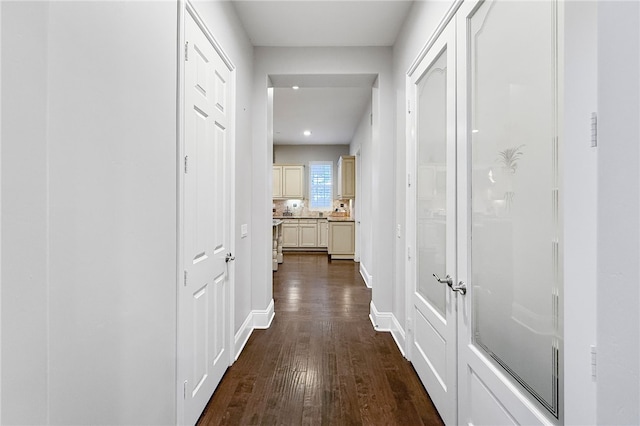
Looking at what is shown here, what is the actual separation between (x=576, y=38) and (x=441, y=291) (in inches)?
56.6

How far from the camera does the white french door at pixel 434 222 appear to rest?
180 centimetres

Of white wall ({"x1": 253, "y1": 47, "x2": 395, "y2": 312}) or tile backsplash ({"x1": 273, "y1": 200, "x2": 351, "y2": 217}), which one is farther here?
tile backsplash ({"x1": 273, "y1": 200, "x2": 351, "y2": 217})

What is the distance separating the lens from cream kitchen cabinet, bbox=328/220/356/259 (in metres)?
7.67

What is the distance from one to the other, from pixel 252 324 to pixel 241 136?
1.82 metres

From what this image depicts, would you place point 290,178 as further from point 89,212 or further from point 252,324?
point 89,212

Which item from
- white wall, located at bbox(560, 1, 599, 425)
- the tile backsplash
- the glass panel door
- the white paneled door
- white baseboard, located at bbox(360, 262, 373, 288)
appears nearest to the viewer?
white wall, located at bbox(560, 1, 599, 425)

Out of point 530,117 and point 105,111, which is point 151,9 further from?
point 530,117

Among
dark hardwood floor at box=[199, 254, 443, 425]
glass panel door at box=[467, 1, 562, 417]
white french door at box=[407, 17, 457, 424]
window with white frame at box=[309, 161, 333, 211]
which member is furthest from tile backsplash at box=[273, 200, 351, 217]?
glass panel door at box=[467, 1, 562, 417]

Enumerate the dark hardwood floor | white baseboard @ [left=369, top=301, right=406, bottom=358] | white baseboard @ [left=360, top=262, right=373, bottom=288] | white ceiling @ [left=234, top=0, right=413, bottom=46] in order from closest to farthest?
the dark hardwood floor
white ceiling @ [left=234, top=0, right=413, bottom=46]
white baseboard @ [left=369, top=301, right=406, bottom=358]
white baseboard @ [left=360, top=262, right=373, bottom=288]

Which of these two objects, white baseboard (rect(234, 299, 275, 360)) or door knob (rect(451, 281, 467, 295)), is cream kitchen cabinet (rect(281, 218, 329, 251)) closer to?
white baseboard (rect(234, 299, 275, 360))

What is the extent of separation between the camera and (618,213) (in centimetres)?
49

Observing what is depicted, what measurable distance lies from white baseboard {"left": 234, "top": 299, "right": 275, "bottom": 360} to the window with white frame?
226 inches

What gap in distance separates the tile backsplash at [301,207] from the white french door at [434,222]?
253 inches

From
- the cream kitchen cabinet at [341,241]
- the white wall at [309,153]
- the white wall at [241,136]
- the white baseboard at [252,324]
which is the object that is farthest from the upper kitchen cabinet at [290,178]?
the white wall at [241,136]
